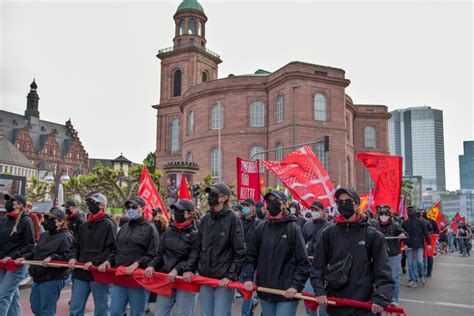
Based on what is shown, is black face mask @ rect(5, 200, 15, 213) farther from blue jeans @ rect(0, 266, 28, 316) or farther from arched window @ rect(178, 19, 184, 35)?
arched window @ rect(178, 19, 184, 35)

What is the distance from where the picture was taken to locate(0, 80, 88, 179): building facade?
11400cm

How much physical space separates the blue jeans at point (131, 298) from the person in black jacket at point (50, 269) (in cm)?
81

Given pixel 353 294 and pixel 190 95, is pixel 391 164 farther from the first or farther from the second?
pixel 190 95

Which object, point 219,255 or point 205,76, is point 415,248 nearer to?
point 219,255

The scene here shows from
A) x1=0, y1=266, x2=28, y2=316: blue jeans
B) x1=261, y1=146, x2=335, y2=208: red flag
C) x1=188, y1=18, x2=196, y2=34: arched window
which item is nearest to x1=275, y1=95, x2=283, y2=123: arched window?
x1=188, y1=18, x2=196, y2=34: arched window

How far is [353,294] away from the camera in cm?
423

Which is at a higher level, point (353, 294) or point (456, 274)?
point (353, 294)

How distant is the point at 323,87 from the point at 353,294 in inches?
1759

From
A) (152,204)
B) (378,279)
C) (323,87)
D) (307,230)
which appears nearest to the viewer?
(378,279)

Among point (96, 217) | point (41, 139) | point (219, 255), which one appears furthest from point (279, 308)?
point (41, 139)

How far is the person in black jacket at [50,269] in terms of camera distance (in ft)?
19.2

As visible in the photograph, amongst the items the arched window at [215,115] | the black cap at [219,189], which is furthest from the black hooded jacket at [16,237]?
the arched window at [215,115]

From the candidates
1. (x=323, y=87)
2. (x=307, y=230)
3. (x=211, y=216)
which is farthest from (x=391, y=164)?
(x=323, y=87)

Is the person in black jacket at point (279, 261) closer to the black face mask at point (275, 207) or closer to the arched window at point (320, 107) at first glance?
the black face mask at point (275, 207)
